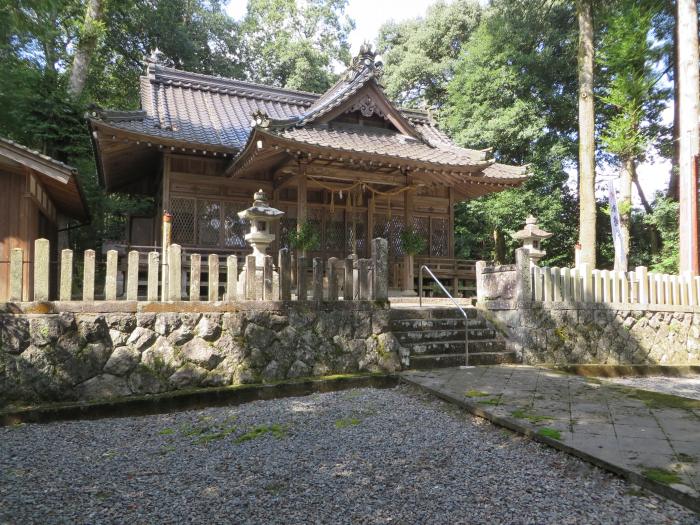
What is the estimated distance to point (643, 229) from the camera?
18625 millimetres

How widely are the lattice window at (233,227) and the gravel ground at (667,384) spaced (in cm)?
843

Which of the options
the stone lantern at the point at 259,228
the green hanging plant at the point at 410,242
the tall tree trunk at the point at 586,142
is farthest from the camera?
the tall tree trunk at the point at 586,142

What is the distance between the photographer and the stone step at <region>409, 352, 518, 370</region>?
6.60m

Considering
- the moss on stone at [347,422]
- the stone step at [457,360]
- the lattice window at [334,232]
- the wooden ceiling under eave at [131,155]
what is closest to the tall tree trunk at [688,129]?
the stone step at [457,360]

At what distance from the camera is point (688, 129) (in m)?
10.6

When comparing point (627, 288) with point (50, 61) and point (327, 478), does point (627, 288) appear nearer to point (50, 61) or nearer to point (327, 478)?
point (327, 478)

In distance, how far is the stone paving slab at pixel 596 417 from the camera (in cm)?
304

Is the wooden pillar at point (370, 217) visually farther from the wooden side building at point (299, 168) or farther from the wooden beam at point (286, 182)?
the wooden beam at point (286, 182)

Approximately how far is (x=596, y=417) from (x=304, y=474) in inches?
115

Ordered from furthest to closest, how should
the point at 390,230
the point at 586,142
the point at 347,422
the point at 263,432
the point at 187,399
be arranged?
the point at 586,142
the point at 390,230
the point at 187,399
the point at 347,422
the point at 263,432

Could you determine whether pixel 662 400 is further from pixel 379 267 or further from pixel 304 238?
pixel 304 238

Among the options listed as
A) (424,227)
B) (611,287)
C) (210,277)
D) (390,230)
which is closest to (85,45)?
(390,230)

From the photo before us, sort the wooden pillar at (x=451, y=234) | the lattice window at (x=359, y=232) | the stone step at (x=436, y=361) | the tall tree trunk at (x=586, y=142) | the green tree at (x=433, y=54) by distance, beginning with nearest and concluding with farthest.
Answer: the stone step at (x=436, y=361) < the lattice window at (x=359, y=232) < the tall tree trunk at (x=586, y=142) < the wooden pillar at (x=451, y=234) < the green tree at (x=433, y=54)

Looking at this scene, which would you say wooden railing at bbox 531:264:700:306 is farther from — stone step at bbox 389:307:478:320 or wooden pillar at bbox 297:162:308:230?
wooden pillar at bbox 297:162:308:230
